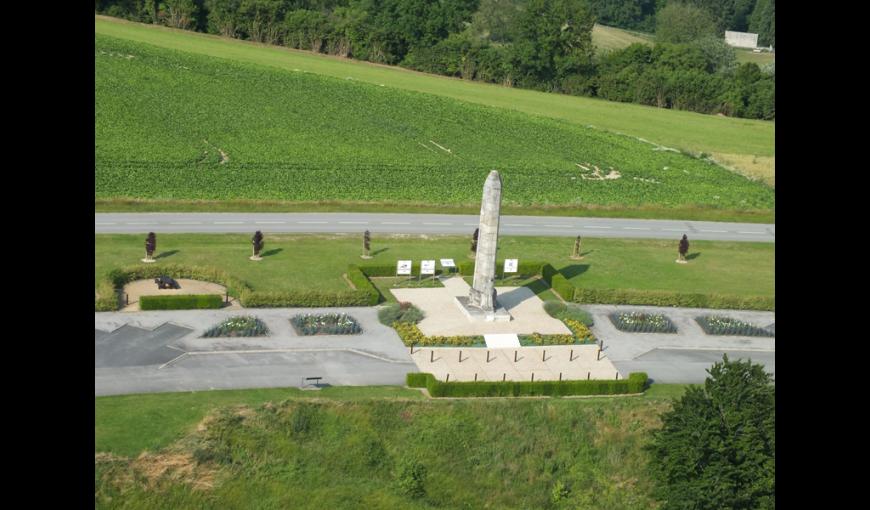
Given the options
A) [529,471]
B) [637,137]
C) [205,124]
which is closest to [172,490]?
[529,471]

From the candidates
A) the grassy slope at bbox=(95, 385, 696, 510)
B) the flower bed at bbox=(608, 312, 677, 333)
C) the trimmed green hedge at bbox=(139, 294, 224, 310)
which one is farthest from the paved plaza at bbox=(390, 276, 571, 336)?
the trimmed green hedge at bbox=(139, 294, 224, 310)

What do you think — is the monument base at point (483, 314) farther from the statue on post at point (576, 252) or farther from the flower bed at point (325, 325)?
the statue on post at point (576, 252)

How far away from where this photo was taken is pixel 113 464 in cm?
3803

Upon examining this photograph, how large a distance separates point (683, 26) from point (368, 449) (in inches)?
5709

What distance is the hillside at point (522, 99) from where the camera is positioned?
118438 mm

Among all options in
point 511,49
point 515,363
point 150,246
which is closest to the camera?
point 515,363

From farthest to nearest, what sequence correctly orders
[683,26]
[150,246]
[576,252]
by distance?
[683,26] → [576,252] → [150,246]

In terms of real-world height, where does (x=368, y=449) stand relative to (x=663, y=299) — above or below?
below

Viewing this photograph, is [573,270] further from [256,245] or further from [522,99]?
[522,99]

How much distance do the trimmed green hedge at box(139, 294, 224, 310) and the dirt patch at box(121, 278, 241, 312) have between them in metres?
1.04

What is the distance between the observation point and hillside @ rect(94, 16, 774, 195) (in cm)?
11844

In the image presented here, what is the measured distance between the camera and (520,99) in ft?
426

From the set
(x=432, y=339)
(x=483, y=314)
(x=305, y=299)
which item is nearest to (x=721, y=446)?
(x=432, y=339)

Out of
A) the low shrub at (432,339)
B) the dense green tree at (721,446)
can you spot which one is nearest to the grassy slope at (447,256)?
the low shrub at (432,339)
